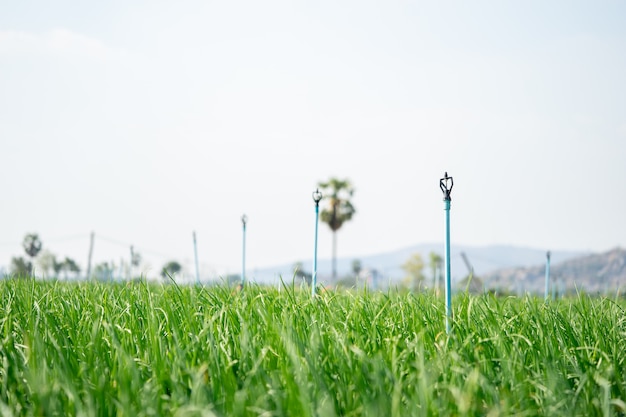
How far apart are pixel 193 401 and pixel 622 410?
1.98 m

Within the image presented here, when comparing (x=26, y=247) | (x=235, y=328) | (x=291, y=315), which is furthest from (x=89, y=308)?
(x=26, y=247)

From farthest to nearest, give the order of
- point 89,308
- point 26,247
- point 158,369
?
1. point 26,247
2. point 89,308
3. point 158,369

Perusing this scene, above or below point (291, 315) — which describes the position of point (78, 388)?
below

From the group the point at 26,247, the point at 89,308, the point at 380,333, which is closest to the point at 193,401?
the point at 380,333

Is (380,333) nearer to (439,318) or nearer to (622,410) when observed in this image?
(439,318)

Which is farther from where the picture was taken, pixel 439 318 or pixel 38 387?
pixel 439 318

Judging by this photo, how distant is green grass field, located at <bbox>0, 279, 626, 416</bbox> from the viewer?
248 centimetres

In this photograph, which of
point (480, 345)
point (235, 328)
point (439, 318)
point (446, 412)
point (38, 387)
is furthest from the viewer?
point (439, 318)

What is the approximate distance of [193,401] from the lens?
91.8 inches

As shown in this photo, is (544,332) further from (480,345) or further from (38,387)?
(38,387)

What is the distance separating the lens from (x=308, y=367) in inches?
113

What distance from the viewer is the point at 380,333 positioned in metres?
3.76

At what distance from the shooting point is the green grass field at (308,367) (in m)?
2.48

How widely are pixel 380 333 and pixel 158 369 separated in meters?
1.36
